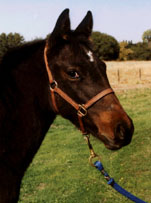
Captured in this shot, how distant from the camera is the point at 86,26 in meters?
2.82

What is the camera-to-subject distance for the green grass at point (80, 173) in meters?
5.58

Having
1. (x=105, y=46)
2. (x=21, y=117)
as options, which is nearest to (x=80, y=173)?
(x=21, y=117)

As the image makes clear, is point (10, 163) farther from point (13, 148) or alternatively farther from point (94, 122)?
point (94, 122)

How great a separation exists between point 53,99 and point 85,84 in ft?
1.10

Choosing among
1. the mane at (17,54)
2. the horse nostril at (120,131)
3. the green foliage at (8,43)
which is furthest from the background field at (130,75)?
the horse nostril at (120,131)

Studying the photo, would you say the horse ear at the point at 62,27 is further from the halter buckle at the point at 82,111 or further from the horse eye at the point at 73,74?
the halter buckle at the point at 82,111

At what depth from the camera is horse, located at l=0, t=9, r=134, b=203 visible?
2.45 meters

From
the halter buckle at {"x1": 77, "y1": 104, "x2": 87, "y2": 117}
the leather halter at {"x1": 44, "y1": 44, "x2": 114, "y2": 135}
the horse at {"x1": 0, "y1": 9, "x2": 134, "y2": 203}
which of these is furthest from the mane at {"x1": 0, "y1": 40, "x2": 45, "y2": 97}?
the halter buckle at {"x1": 77, "y1": 104, "x2": 87, "y2": 117}

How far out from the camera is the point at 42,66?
265 centimetres

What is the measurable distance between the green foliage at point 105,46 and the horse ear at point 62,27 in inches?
1689

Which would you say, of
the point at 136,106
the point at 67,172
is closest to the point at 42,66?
the point at 67,172

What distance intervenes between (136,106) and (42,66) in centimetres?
1296

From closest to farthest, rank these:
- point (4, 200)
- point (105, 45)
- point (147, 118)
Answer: point (4, 200) → point (147, 118) → point (105, 45)

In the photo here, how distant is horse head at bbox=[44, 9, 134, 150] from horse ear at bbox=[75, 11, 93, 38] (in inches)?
6.4
